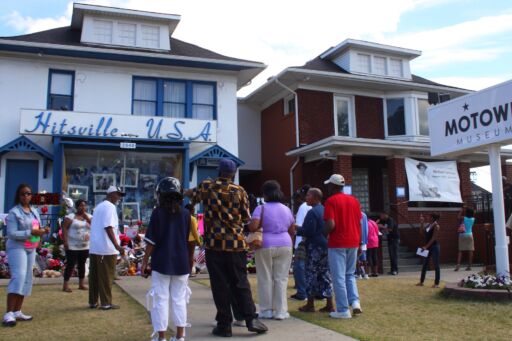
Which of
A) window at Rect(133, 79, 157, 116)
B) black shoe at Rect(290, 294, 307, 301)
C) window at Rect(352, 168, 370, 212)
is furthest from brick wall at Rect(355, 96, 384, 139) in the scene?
black shoe at Rect(290, 294, 307, 301)

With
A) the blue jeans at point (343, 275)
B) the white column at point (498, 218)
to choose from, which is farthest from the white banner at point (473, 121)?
the blue jeans at point (343, 275)

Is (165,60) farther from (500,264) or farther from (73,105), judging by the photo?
(500,264)

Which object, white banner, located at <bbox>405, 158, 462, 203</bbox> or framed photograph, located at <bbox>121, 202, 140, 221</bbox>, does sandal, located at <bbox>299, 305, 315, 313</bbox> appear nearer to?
framed photograph, located at <bbox>121, 202, 140, 221</bbox>

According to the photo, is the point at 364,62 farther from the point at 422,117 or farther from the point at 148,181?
the point at 148,181

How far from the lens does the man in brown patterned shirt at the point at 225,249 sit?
561 centimetres

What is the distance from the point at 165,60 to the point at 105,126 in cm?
318

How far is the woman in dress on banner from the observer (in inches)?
248

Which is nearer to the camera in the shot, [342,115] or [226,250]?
[226,250]

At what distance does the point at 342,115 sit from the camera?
2078cm

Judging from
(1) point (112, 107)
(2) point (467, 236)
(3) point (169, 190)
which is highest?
(1) point (112, 107)

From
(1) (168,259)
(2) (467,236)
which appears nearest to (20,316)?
(1) (168,259)

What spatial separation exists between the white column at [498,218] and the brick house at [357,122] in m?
8.67

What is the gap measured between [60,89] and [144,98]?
9.05 ft

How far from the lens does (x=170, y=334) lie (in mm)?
5680
